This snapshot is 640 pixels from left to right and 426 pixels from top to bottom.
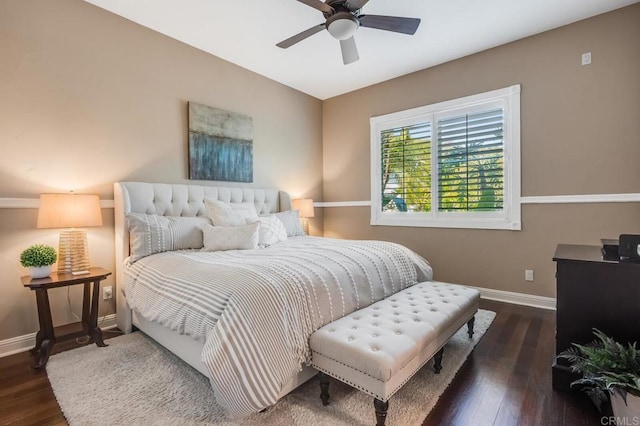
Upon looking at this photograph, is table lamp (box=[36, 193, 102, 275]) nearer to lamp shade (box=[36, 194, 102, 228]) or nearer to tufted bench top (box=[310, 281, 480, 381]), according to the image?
lamp shade (box=[36, 194, 102, 228])

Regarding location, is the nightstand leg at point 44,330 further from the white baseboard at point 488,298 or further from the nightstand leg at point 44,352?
the white baseboard at point 488,298

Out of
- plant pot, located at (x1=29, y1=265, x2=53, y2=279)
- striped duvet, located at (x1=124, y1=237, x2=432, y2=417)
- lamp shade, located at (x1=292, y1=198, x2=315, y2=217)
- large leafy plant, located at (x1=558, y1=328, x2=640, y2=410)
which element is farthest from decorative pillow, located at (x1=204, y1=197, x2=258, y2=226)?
large leafy plant, located at (x1=558, y1=328, x2=640, y2=410)

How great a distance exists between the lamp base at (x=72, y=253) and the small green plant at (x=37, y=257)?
0.48 feet

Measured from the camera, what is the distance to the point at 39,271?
2275 mm

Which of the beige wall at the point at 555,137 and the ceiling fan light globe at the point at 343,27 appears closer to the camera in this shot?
the ceiling fan light globe at the point at 343,27

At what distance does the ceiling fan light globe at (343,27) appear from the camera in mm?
2350

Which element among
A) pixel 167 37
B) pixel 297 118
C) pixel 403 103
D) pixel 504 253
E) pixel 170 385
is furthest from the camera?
pixel 297 118

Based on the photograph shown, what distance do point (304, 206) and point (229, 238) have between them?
1.85 m

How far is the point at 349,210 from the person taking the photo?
500 centimetres

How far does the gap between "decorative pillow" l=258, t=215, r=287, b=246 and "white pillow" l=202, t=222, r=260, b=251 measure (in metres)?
0.19

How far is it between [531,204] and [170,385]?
12.2 ft

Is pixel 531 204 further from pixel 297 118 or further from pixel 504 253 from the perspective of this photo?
pixel 297 118

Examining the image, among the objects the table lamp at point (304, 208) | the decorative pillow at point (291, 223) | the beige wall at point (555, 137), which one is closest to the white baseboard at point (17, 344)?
the decorative pillow at point (291, 223)

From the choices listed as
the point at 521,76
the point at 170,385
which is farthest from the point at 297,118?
the point at 170,385
